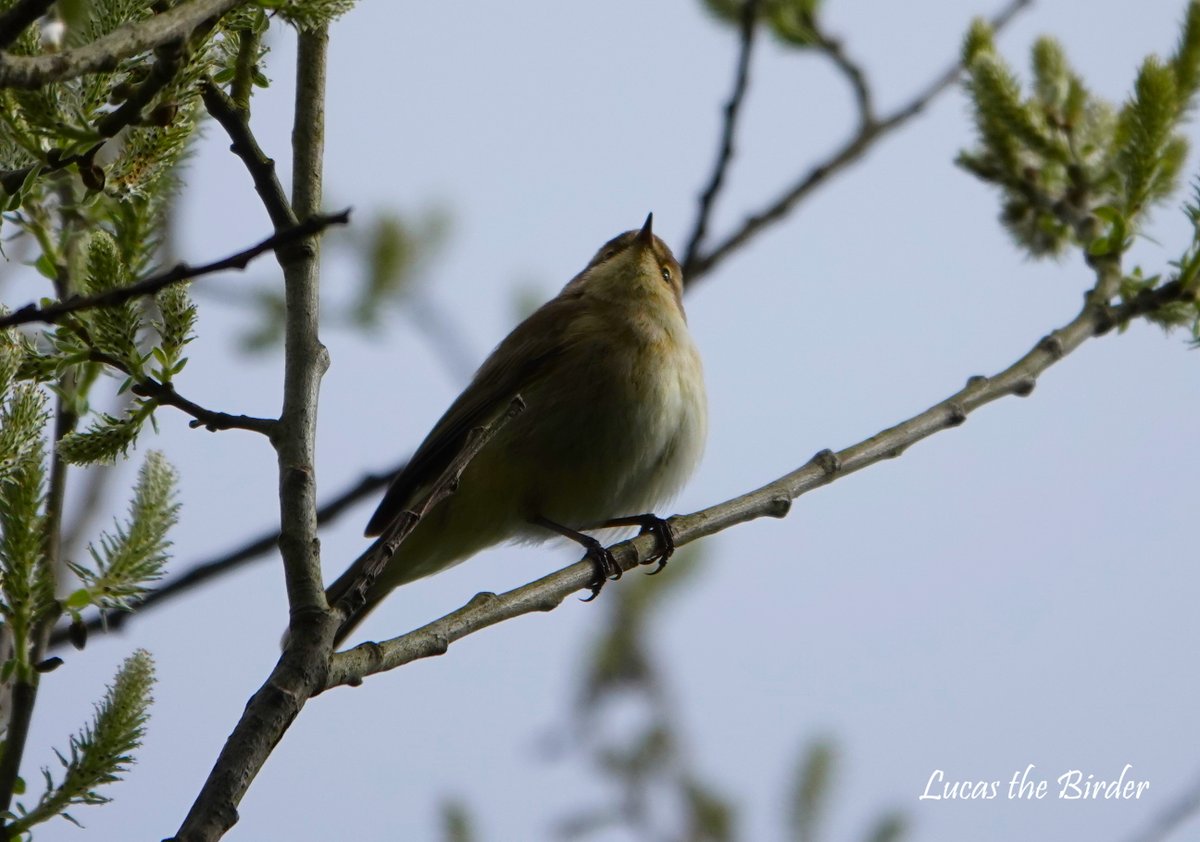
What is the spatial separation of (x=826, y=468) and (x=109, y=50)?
2.18 meters

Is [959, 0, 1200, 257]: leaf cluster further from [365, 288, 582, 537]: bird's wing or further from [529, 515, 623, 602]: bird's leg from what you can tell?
[365, 288, 582, 537]: bird's wing

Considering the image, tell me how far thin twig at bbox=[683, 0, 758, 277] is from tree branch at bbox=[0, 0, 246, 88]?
7.45 feet

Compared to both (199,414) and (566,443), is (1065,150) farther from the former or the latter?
(199,414)

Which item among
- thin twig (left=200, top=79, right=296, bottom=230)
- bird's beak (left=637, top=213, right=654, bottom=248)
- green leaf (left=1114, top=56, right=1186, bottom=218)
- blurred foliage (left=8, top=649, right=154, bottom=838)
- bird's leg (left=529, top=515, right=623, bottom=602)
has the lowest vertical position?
blurred foliage (left=8, top=649, right=154, bottom=838)

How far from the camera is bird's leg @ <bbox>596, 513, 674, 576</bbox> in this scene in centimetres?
391

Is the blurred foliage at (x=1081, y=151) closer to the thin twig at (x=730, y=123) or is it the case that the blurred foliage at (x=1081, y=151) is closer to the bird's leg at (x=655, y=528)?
the thin twig at (x=730, y=123)

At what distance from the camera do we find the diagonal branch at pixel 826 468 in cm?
276

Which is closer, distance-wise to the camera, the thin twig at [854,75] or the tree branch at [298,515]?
the tree branch at [298,515]

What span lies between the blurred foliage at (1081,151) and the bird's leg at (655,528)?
140 cm

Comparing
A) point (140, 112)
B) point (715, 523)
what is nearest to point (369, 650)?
point (140, 112)

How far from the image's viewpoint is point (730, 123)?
3949 millimetres

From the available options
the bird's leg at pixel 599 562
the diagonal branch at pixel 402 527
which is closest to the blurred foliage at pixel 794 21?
the bird's leg at pixel 599 562

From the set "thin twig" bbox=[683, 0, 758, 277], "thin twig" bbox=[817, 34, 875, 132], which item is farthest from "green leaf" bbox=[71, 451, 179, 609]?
"thin twig" bbox=[817, 34, 875, 132]

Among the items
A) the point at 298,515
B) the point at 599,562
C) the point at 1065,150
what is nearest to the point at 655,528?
the point at 599,562
